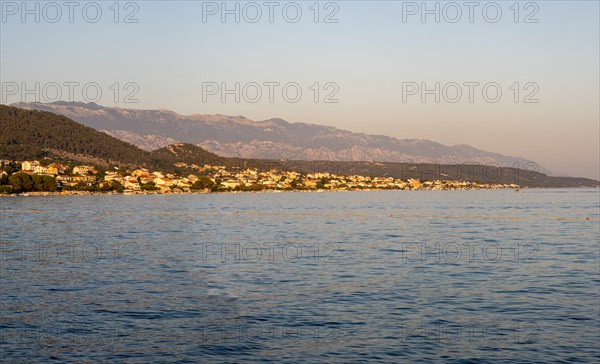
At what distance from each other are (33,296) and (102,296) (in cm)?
352

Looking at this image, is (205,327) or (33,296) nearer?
(205,327)

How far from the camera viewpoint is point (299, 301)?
33.3 m

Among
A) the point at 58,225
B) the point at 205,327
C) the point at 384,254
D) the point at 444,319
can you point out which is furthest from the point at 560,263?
the point at 58,225

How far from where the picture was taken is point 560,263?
49500mm

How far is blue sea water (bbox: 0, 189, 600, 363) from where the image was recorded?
80.3ft

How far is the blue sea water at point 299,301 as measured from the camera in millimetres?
24484

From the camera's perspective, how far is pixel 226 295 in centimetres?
3509

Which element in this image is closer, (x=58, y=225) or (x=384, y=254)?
(x=384, y=254)

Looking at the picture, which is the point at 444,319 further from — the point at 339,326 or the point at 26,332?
the point at 26,332

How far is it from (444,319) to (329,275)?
44.9 ft

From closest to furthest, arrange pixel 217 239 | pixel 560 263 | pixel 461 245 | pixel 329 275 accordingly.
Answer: pixel 329 275
pixel 560 263
pixel 461 245
pixel 217 239

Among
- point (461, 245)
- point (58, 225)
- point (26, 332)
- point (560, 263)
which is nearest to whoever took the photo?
point (26, 332)

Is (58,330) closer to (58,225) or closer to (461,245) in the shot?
(461,245)

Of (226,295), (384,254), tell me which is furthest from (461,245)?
(226,295)
